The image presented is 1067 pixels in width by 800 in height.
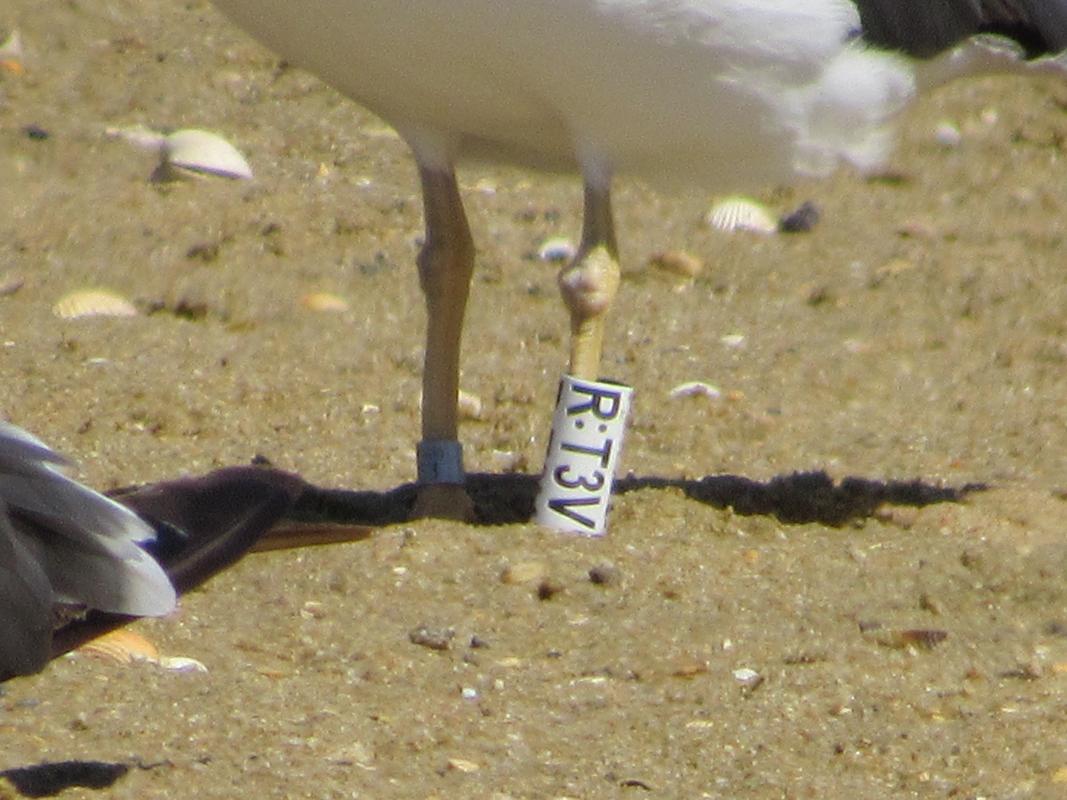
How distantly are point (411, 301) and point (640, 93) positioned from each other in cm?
175

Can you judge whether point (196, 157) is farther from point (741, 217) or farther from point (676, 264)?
point (741, 217)

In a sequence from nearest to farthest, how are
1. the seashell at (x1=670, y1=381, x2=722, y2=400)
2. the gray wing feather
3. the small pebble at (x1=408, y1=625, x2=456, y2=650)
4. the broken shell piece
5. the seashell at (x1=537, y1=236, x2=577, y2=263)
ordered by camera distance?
the small pebble at (x1=408, y1=625, x2=456, y2=650) → the gray wing feather → the seashell at (x1=670, y1=381, x2=722, y2=400) → the seashell at (x1=537, y1=236, x2=577, y2=263) → the broken shell piece

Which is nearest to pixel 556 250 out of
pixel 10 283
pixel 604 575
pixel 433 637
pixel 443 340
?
pixel 10 283

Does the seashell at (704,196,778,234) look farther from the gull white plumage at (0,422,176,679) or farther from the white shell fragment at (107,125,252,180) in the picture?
the gull white plumage at (0,422,176,679)

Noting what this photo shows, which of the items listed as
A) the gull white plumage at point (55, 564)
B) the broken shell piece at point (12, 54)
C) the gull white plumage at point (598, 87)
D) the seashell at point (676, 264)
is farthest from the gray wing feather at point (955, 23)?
the broken shell piece at point (12, 54)

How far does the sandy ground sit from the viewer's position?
3188 millimetres

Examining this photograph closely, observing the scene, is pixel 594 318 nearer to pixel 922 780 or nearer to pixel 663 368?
pixel 663 368

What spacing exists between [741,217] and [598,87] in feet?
8.14

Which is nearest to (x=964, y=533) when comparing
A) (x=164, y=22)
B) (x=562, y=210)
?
(x=562, y=210)

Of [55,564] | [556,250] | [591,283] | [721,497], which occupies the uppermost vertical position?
[55,564]

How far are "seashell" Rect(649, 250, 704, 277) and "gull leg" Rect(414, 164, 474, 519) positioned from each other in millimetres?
1515

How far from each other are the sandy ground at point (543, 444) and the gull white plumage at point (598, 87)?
1.48 ft

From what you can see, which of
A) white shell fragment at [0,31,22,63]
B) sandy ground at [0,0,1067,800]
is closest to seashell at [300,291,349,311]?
sandy ground at [0,0,1067,800]

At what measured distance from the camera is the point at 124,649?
137 inches
